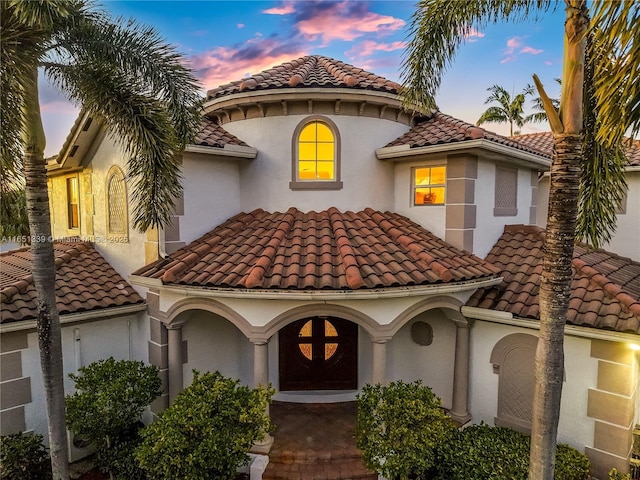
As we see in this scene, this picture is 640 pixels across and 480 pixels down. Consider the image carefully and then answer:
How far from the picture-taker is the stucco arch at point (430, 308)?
758 cm

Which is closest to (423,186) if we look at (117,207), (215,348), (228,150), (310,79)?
(310,79)

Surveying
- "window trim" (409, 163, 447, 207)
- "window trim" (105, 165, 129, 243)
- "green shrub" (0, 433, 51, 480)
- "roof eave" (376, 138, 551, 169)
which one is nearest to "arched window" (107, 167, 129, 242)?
"window trim" (105, 165, 129, 243)

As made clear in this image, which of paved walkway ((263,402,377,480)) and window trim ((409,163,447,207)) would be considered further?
window trim ((409,163,447,207))

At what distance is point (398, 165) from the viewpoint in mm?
10406

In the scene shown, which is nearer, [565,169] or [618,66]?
[618,66]

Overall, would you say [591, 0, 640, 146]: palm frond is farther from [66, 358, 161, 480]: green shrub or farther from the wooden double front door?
[66, 358, 161, 480]: green shrub

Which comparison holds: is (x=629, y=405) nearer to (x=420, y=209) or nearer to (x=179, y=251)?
(x=420, y=209)

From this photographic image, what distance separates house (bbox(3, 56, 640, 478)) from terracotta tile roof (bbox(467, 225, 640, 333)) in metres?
0.04

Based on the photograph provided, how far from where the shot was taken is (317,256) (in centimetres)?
772

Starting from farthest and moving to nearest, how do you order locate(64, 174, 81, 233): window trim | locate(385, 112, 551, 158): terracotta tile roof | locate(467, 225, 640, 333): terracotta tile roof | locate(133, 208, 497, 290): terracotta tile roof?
locate(64, 174, 81, 233): window trim
locate(385, 112, 551, 158): terracotta tile roof
locate(133, 208, 497, 290): terracotta tile roof
locate(467, 225, 640, 333): terracotta tile roof

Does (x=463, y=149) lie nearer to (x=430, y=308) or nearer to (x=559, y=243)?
(x=430, y=308)

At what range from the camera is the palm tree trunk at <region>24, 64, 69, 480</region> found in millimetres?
5949

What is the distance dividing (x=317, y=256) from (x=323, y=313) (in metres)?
1.20

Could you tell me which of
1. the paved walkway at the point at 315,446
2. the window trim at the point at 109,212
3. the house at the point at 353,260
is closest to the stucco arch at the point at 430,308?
the house at the point at 353,260
